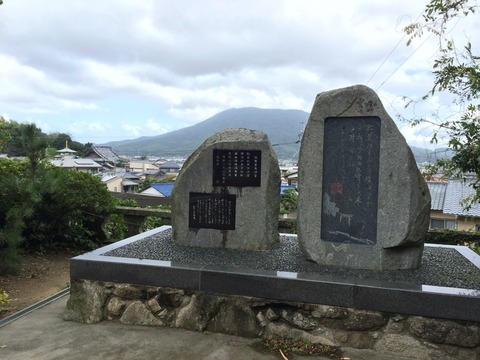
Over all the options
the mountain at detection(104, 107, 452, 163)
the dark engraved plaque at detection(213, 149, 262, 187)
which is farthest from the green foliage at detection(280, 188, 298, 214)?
the mountain at detection(104, 107, 452, 163)

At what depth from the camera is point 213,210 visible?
489 cm

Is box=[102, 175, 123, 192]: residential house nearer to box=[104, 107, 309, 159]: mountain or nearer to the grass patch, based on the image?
the grass patch

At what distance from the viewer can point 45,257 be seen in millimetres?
6957

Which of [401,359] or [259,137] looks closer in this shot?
[401,359]

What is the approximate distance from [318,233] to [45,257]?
5.07m

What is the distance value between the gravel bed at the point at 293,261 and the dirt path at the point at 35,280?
148 centimetres

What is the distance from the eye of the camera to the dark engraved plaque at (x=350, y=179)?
411 cm

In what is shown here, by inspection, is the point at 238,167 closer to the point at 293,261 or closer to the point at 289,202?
the point at 293,261

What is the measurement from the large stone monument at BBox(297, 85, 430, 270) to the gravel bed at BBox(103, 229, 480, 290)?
207 mm

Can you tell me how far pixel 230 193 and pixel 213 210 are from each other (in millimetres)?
297

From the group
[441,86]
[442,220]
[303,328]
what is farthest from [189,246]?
[442,220]

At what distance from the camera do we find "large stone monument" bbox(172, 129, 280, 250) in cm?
479

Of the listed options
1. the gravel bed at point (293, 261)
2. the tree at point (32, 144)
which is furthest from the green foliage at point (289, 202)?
the tree at point (32, 144)

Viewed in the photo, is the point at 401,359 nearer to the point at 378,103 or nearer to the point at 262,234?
the point at 262,234
